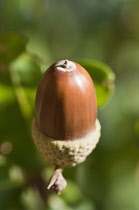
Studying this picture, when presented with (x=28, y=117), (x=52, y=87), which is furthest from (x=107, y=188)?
(x=52, y=87)

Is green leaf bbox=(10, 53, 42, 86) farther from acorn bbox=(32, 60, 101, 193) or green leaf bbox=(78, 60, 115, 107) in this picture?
acorn bbox=(32, 60, 101, 193)

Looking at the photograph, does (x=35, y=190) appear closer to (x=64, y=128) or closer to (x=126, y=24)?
(x=64, y=128)

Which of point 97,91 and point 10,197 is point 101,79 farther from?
point 10,197

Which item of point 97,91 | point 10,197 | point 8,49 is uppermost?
point 8,49

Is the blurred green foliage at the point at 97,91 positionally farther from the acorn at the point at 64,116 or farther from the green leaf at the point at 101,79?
the acorn at the point at 64,116

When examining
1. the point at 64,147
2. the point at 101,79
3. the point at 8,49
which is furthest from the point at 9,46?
the point at 64,147

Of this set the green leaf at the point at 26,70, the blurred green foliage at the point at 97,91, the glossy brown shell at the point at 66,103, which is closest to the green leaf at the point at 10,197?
the blurred green foliage at the point at 97,91

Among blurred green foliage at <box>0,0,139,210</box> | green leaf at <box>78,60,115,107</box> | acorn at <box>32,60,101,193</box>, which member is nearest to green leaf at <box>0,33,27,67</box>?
blurred green foliage at <box>0,0,139,210</box>
